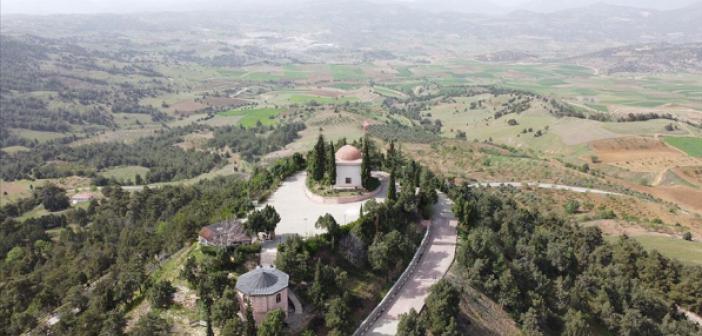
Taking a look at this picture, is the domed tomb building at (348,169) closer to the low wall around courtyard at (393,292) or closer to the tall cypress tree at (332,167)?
the tall cypress tree at (332,167)

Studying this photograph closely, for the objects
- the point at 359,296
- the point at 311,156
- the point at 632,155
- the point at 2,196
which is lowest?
the point at 2,196

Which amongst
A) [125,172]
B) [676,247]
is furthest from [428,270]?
[125,172]

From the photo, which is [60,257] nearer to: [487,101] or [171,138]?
[171,138]

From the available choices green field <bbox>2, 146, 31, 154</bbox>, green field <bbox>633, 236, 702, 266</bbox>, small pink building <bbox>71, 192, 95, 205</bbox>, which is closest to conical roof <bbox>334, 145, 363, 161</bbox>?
green field <bbox>633, 236, 702, 266</bbox>

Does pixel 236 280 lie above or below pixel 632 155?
above

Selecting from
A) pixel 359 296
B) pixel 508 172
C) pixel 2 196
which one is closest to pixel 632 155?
pixel 508 172

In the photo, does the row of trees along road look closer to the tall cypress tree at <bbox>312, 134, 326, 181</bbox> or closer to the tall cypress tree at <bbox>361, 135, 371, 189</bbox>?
the tall cypress tree at <bbox>361, 135, 371, 189</bbox>

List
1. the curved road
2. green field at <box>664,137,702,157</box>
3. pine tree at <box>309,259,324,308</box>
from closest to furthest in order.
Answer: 1. pine tree at <box>309,259,324,308</box>
2. the curved road
3. green field at <box>664,137,702,157</box>
